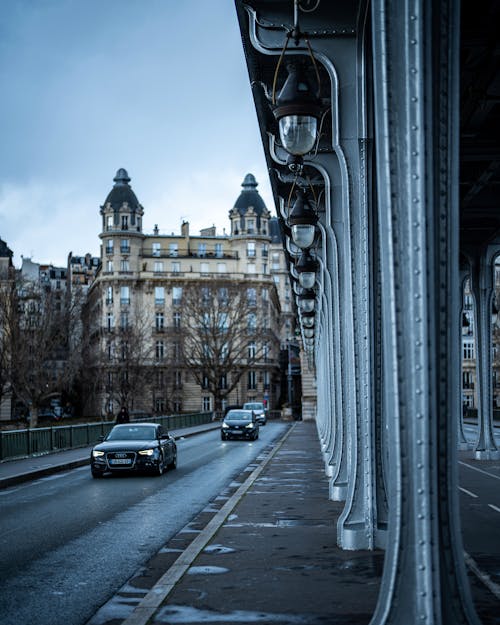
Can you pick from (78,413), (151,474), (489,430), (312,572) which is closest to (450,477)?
(312,572)

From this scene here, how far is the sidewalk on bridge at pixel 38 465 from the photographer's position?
23625 millimetres

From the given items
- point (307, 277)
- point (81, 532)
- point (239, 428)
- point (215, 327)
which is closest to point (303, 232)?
point (81, 532)

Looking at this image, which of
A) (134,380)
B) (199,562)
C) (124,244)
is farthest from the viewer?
(124,244)

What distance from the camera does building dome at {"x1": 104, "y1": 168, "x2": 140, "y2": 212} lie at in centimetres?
11769

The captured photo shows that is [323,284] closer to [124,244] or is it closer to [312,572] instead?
[312,572]

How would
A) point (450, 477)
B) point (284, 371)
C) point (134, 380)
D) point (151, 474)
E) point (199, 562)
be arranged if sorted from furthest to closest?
point (284, 371) → point (134, 380) → point (151, 474) → point (199, 562) → point (450, 477)

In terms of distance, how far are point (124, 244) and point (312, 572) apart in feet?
358

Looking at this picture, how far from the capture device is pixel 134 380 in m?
68.3

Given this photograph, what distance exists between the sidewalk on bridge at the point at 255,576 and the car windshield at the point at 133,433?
947 centimetres

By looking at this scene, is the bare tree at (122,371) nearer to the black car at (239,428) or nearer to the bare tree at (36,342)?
the bare tree at (36,342)

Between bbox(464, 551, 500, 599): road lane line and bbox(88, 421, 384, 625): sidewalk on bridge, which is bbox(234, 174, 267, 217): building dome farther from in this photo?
bbox(464, 551, 500, 599): road lane line

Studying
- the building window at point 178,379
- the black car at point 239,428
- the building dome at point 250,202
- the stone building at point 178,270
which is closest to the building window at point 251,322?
the stone building at point 178,270

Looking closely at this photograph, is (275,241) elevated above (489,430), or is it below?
above

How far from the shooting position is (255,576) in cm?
948
